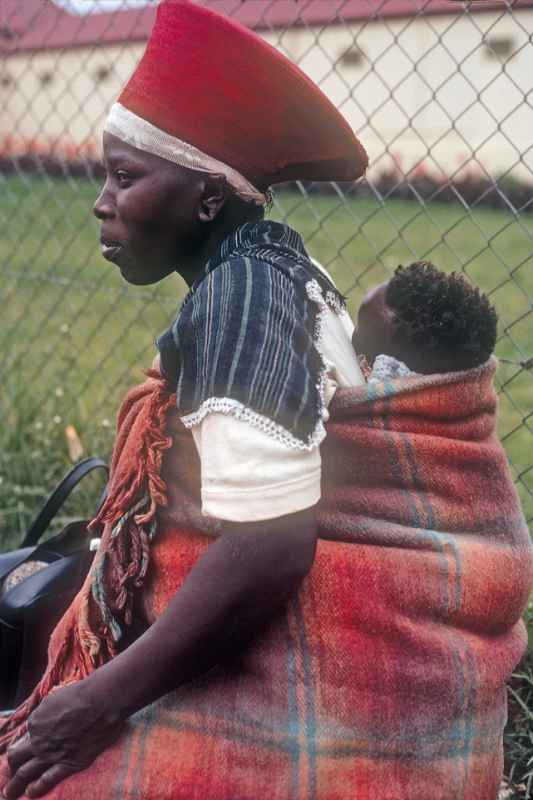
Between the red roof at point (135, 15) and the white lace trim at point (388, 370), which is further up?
the white lace trim at point (388, 370)

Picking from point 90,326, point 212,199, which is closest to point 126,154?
point 212,199

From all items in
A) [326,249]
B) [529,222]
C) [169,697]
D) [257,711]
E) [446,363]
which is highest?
[446,363]

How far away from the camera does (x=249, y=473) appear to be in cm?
144

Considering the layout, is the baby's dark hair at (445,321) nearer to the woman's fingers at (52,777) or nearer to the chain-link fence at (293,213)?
the chain-link fence at (293,213)

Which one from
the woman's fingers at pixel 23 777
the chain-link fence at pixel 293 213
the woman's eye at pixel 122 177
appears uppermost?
the woman's eye at pixel 122 177

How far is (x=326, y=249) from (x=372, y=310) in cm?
693

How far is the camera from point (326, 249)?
8.63m

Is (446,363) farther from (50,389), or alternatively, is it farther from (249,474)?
(50,389)

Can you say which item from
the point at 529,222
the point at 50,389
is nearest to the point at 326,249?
the point at 529,222

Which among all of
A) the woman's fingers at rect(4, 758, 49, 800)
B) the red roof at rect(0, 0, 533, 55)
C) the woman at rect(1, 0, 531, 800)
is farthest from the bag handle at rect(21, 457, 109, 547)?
the red roof at rect(0, 0, 533, 55)

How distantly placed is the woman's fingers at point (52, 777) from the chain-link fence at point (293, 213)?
54.2 inches

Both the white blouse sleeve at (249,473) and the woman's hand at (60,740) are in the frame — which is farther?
the woman's hand at (60,740)

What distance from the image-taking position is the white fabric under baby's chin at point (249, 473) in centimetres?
144

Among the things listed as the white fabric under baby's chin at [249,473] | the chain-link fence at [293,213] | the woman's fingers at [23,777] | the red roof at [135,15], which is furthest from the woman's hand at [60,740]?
the red roof at [135,15]
